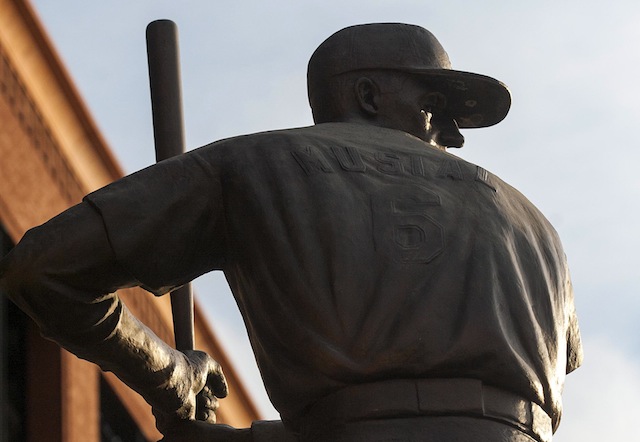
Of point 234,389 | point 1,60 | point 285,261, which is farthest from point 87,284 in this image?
point 234,389

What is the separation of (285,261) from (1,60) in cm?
1435

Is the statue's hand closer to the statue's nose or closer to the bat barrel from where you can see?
the bat barrel

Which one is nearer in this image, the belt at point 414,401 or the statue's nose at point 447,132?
the belt at point 414,401

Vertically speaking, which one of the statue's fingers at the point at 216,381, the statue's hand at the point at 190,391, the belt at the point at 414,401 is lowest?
the belt at the point at 414,401

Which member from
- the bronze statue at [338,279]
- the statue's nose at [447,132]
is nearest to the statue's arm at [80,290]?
the bronze statue at [338,279]

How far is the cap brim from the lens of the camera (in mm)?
5725

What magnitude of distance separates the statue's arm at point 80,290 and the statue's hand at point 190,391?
139 mm

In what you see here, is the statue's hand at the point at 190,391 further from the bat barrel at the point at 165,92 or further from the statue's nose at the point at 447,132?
the statue's nose at the point at 447,132

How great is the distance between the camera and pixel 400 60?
18.7 ft

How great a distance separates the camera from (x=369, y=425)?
496 cm

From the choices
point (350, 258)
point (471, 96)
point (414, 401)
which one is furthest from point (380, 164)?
point (414, 401)

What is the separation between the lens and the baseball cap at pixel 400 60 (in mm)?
5707

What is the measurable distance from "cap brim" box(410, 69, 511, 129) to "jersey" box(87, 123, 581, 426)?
0.29m

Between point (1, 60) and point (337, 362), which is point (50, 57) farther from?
point (337, 362)
